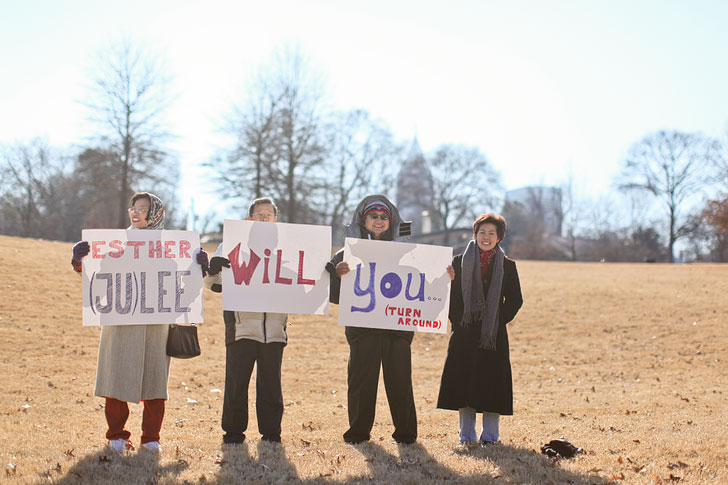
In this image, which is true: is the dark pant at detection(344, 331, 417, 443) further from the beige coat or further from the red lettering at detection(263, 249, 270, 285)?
the beige coat

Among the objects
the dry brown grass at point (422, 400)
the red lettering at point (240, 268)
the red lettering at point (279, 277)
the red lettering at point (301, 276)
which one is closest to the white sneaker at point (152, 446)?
the dry brown grass at point (422, 400)

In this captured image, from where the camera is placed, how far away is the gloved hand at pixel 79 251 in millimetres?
5574

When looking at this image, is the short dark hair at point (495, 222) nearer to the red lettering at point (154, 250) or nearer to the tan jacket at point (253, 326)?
the tan jacket at point (253, 326)

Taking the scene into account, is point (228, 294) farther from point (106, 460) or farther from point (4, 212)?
point (4, 212)

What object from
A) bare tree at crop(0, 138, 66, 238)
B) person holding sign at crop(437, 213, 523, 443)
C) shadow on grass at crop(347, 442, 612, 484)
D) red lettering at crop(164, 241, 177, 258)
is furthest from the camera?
bare tree at crop(0, 138, 66, 238)

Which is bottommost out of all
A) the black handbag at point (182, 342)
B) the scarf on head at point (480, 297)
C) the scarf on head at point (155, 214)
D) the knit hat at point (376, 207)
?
Result: the black handbag at point (182, 342)

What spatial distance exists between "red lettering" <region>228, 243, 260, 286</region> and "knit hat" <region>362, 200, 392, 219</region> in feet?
3.92

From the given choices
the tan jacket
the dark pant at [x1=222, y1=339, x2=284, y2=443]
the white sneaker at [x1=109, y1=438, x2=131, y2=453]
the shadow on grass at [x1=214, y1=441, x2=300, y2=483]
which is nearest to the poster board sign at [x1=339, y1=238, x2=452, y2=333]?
the tan jacket

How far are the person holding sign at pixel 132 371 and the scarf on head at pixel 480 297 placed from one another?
289 centimetres

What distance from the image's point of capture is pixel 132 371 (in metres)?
5.59

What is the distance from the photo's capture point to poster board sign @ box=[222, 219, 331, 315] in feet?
19.8

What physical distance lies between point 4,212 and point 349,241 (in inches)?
2488

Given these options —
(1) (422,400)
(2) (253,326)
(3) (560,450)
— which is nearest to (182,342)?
(2) (253,326)

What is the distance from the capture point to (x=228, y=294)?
19.6ft
